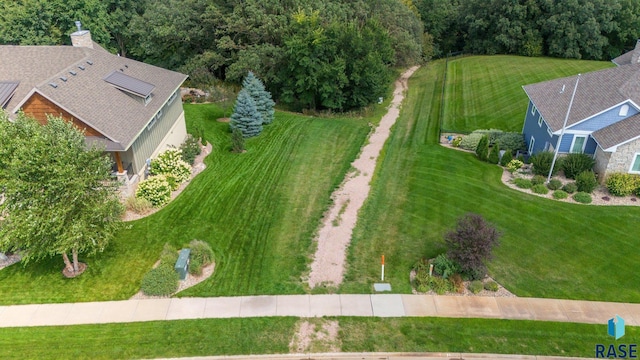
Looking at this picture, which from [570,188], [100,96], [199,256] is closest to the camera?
[199,256]

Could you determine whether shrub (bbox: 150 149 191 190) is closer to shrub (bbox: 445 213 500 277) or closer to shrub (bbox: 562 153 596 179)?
shrub (bbox: 445 213 500 277)

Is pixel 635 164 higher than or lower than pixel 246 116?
higher

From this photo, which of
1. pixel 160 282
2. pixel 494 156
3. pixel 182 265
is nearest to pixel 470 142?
pixel 494 156

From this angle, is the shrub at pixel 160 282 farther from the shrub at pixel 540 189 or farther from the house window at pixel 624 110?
the house window at pixel 624 110

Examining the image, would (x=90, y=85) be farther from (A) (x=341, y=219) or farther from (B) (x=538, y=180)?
(B) (x=538, y=180)

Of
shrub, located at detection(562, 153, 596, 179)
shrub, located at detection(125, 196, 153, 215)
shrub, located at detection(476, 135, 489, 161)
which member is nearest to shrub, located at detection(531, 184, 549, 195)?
shrub, located at detection(562, 153, 596, 179)

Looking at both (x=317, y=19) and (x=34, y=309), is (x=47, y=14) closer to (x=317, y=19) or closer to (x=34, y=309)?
(x=317, y=19)

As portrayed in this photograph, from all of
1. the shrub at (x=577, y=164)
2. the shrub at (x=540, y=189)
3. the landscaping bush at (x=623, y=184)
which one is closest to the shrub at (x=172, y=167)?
the shrub at (x=540, y=189)
